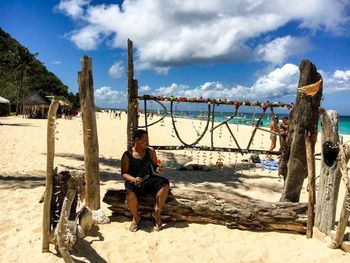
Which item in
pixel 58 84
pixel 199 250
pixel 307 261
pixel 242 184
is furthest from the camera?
pixel 58 84

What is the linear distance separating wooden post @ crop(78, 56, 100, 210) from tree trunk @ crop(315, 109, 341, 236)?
3.44 m

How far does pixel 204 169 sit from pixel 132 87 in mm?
3780

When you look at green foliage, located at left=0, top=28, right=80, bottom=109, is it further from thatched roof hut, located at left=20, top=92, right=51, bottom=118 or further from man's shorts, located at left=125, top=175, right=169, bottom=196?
man's shorts, located at left=125, top=175, right=169, bottom=196

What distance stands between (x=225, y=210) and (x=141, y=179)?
141 centimetres

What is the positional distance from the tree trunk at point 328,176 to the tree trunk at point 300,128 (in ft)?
1.25

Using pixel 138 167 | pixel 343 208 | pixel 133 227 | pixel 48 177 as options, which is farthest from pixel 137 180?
pixel 343 208

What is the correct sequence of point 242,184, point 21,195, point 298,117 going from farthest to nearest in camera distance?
point 242,184 → point 21,195 → point 298,117

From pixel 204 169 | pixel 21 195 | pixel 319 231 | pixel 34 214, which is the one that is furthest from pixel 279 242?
pixel 204 169

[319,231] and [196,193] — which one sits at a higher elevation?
[196,193]

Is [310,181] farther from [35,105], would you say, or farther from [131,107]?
[35,105]

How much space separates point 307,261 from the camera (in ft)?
14.1

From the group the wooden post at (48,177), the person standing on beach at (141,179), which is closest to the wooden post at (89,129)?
the person standing on beach at (141,179)

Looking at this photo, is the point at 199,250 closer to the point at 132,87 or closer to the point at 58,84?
the point at 132,87

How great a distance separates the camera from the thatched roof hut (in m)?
37.4
